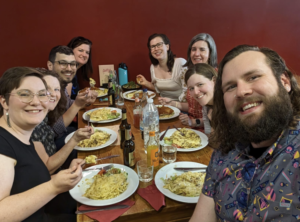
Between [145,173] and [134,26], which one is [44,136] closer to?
[145,173]

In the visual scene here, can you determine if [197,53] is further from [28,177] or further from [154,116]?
[28,177]

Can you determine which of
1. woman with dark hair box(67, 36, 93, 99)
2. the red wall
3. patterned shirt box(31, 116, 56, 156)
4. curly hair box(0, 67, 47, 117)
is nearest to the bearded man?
curly hair box(0, 67, 47, 117)

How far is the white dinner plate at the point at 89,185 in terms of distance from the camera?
3.56 feet

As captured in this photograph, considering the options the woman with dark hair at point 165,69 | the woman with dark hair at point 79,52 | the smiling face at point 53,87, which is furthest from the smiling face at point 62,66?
the woman with dark hair at point 165,69

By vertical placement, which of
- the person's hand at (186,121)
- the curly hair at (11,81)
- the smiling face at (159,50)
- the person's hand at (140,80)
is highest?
the smiling face at (159,50)

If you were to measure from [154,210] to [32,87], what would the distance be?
98 centimetres

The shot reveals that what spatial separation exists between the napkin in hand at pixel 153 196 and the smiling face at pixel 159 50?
246cm

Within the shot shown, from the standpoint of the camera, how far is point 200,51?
2.73 m

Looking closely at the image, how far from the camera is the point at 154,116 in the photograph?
1829 millimetres

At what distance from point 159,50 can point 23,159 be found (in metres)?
2.60

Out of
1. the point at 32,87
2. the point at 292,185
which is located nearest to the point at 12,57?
the point at 32,87

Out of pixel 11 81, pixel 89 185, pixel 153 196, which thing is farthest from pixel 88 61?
pixel 153 196

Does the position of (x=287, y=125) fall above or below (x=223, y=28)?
below

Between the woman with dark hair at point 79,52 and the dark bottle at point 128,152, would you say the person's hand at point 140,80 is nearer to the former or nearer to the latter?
the woman with dark hair at point 79,52
